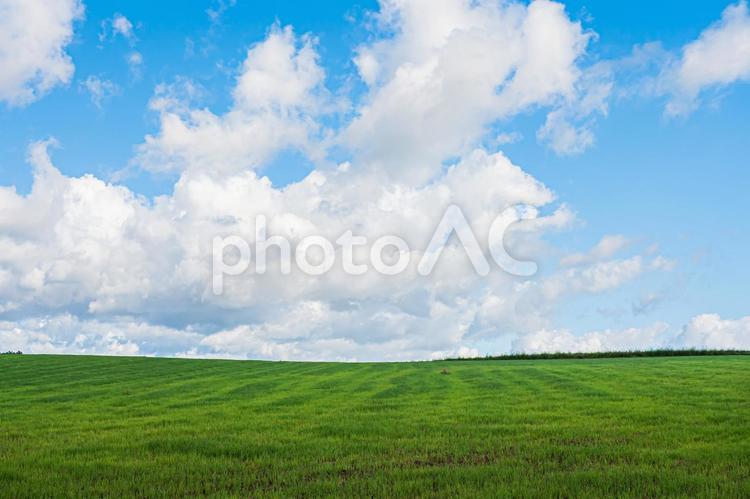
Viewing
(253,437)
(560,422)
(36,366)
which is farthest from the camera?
(36,366)

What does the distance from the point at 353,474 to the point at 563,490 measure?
396 centimetres

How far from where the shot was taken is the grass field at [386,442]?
1162 cm

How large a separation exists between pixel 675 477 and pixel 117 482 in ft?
34.1

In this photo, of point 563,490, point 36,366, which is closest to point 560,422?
point 563,490

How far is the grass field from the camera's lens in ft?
38.1

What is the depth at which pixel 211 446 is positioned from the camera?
600 inches

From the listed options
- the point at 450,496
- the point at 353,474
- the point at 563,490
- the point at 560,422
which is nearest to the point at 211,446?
the point at 353,474

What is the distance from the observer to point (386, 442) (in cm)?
1562

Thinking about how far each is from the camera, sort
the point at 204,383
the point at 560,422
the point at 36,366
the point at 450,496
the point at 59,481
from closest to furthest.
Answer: the point at 450,496
the point at 59,481
the point at 560,422
the point at 204,383
the point at 36,366

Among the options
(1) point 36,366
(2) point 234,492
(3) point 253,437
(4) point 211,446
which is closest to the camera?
(2) point 234,492

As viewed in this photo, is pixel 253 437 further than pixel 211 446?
Yes

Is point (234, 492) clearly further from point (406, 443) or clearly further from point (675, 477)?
point (675, 477)

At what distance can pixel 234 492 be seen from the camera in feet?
37.4

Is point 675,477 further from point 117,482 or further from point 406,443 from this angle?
point 117,482
